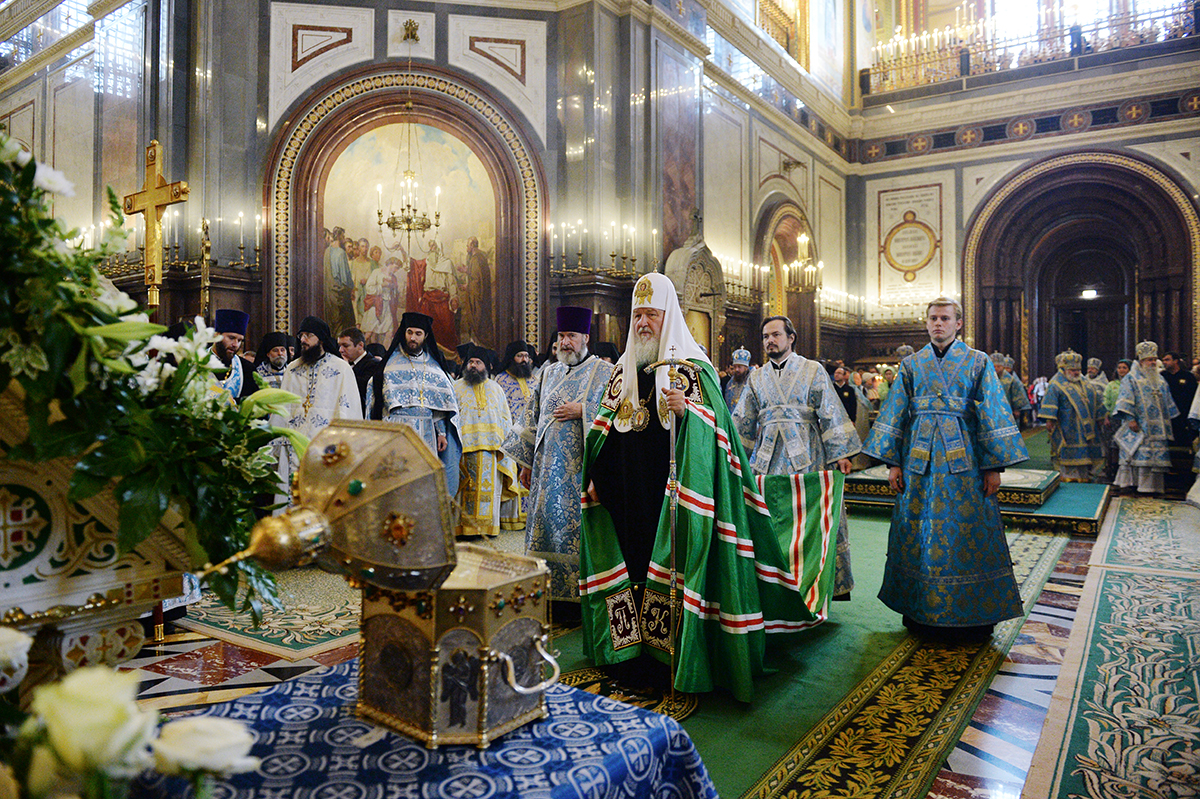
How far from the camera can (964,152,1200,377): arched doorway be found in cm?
1692

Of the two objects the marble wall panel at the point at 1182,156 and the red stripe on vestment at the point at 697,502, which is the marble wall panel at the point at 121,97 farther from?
the marble wall panel at the point at 1182,156

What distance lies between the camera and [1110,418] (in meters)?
11.8

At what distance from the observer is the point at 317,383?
20.5 feet

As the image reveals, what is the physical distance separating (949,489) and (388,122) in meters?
9.18

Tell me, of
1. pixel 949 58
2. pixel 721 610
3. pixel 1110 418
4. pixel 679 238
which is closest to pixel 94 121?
pixel 679 238

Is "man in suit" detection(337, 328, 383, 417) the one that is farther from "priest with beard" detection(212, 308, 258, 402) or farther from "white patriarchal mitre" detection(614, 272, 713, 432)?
"white patriarchal mitre" detection(614, 272, 713, 432)

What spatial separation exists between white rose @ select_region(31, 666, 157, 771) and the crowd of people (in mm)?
1535

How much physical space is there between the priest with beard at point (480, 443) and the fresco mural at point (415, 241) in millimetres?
3466

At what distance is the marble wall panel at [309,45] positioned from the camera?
392 inches

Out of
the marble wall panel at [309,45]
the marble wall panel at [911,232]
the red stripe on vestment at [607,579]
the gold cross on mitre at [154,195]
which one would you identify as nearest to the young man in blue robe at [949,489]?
the red stripe on vestment at [607,579]

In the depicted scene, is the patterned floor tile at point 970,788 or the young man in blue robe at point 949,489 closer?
the patterned floor tile at point 970,788

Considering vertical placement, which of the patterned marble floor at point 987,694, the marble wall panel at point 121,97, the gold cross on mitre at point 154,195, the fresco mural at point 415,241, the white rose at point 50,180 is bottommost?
the patterned marble floor at point 987,694

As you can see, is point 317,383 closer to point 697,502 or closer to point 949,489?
point 697,502

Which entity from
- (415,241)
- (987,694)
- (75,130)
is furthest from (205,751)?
(75,130)
